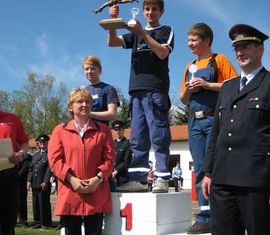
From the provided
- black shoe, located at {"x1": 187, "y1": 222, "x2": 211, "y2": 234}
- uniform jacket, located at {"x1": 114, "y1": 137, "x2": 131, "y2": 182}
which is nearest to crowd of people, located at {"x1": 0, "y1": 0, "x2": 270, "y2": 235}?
black shoe, located at {"x1": 187, "y1": 222, "x2": 211, "y2": 234}

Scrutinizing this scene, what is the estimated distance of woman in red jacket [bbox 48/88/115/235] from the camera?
14.7 ft

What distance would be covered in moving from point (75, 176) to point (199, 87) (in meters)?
1.52

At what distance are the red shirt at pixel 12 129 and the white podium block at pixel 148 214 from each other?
125 centimetres

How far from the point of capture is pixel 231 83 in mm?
3602

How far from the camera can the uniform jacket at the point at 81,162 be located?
449cm

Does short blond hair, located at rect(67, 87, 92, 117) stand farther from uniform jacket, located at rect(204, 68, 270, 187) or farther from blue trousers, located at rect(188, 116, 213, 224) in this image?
uniform jacket, located at rect(204, 68, 270, 187)

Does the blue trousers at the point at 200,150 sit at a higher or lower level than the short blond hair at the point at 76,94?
lower

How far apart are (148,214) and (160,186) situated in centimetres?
A: 37

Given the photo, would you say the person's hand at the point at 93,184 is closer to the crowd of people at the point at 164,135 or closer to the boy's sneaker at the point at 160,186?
the crowd of people at the point at 164,135

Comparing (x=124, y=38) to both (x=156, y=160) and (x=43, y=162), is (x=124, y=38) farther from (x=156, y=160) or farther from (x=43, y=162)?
(x=43, y=162)

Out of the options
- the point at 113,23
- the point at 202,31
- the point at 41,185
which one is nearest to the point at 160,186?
the point at 202,31

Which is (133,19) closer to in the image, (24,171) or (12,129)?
(12,129)

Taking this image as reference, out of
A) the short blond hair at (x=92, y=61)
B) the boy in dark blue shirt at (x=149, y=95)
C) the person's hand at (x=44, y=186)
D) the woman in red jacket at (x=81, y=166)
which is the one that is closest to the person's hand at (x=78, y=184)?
the woman in red jacket at (x=81, y=166)

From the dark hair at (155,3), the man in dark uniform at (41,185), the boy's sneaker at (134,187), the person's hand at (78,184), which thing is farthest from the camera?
the man in dark uniform at (41,185)
